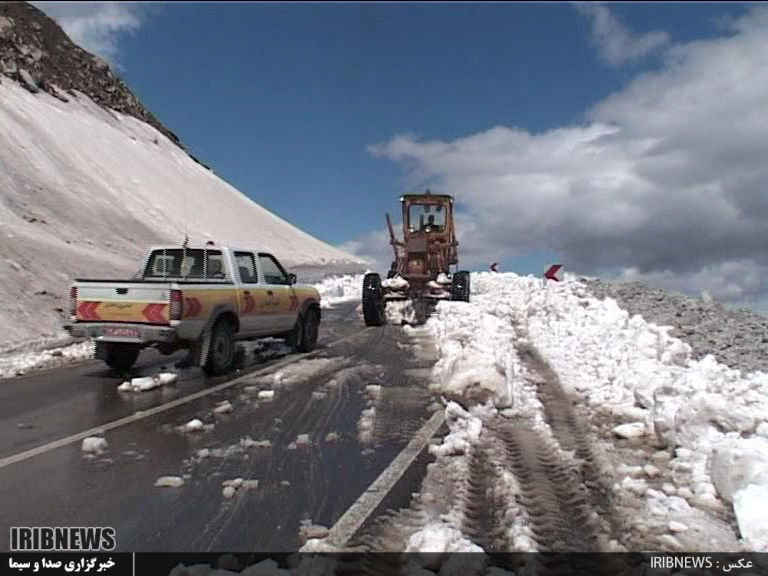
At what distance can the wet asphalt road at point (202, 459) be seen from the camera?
4.29 metres

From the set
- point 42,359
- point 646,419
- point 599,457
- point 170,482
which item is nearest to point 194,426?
point 170,482

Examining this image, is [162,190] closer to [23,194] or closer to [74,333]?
[23,194]

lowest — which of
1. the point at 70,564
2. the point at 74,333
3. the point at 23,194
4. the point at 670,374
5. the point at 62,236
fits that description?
the point at 70,564

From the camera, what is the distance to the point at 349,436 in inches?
251

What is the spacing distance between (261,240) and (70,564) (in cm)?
4867

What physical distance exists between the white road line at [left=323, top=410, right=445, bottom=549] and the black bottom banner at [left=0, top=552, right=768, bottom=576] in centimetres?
27

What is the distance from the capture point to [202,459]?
5.60 m

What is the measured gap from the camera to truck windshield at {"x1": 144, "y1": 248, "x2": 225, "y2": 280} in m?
10.5

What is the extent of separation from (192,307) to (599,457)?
5.71 meters

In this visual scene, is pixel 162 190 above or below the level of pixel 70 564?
above

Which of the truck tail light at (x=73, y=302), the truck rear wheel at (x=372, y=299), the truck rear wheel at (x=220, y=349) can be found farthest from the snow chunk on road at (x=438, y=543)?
the truck rear wheel at (x=372, y=299)

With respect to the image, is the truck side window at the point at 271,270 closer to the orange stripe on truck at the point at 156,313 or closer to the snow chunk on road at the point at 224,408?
the orange stripe on truck at the point at 156,313

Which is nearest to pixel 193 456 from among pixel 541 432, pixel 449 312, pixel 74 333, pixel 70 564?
pixel 70 564

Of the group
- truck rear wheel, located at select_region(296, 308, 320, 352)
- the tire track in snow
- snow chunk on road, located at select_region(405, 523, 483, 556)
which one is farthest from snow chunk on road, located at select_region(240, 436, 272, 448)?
truck rear wheel, located at select_region(296, 308, 320, 352)
